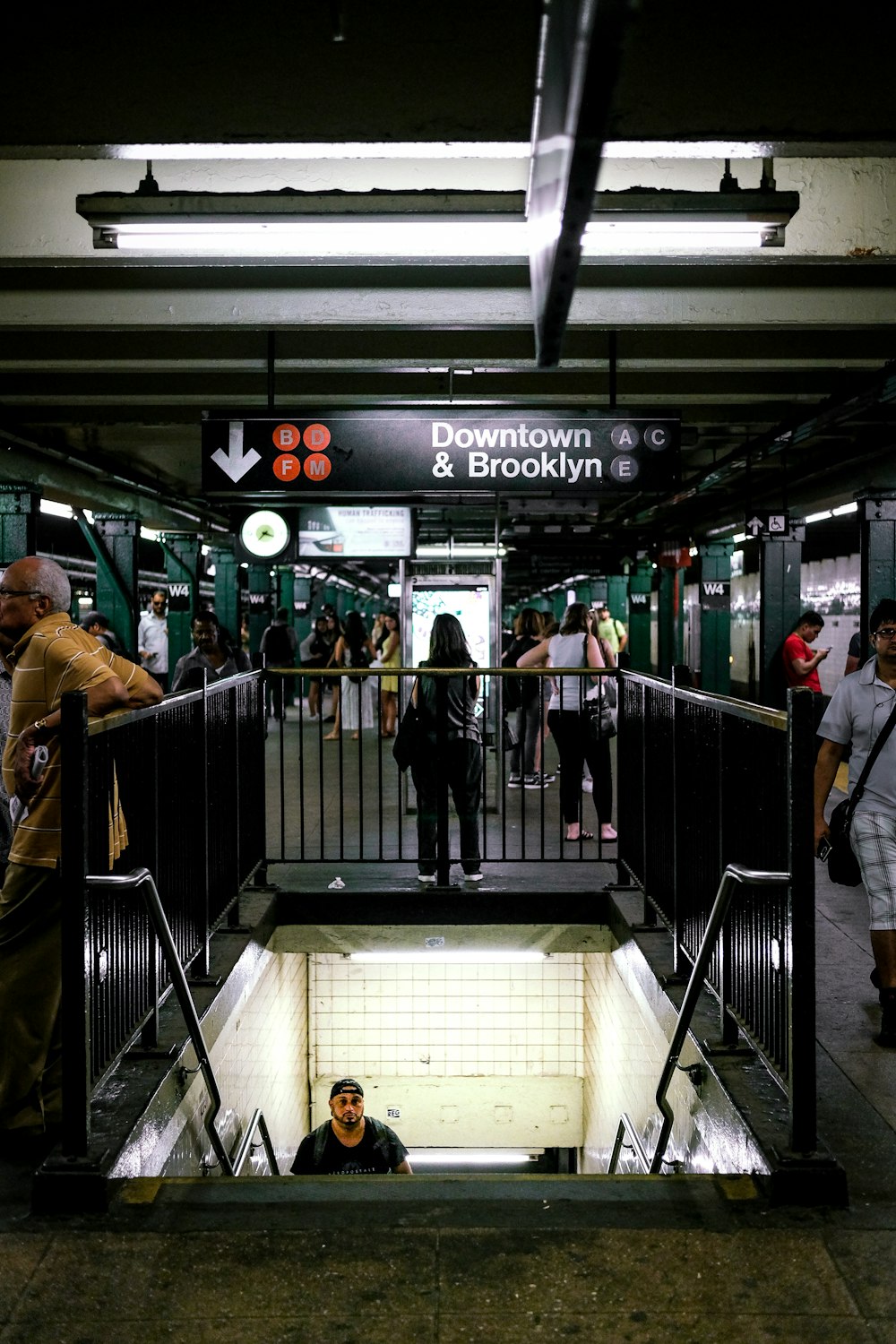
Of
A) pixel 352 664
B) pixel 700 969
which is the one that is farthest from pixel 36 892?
pixel 352 664

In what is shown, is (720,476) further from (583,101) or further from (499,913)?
(583,101)

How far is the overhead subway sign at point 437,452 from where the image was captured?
663cm

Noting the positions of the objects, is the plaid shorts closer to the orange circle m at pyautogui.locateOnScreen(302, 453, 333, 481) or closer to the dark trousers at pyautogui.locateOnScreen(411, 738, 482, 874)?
the dark trousers at pyautogui.locateOnScreen(411, 738, 482, 874)

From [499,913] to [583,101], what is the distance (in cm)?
573

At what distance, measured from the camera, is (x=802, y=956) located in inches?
134

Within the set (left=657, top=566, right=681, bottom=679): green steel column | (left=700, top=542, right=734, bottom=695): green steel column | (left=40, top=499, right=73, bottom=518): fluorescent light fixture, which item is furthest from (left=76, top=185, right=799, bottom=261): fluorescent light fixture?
(left=657, top=566, right=681, bottom=679): green steel column

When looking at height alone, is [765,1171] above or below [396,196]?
below

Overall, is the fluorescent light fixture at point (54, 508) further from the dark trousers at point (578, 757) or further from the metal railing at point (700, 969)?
the metal railing at point (700, 969)

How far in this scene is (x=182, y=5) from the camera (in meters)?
3.67

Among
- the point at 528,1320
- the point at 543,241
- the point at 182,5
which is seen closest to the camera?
the point at 528,1320

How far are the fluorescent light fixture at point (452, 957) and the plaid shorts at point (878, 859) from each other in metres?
2.95

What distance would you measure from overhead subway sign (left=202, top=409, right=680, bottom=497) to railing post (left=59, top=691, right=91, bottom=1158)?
3.45m

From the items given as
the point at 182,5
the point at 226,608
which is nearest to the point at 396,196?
the point at 182,5

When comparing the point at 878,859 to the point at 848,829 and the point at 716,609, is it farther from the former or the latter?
the point at 716,609
